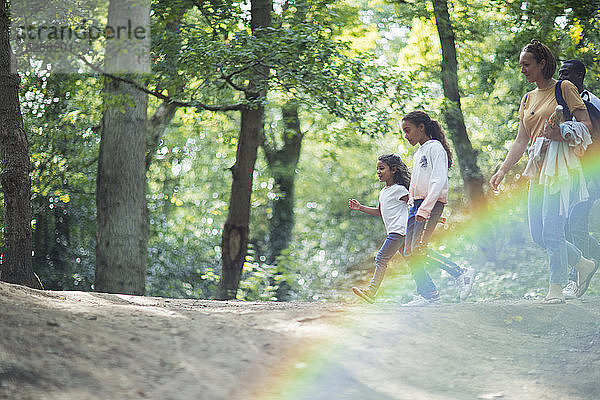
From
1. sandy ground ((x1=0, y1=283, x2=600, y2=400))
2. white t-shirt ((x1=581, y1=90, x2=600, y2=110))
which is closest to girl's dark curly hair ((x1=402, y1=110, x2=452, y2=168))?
white t-shirt ((x1=581, y1=90, x2=600, y2=110))

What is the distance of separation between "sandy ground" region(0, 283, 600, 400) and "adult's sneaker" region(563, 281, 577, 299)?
0.94 meters

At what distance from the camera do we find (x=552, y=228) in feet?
18.9

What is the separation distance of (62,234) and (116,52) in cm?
784

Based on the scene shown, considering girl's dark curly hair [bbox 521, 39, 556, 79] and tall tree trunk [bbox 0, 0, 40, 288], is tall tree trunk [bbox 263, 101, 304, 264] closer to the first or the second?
tall tree trunk [bbox 0, 0, 40, 288]

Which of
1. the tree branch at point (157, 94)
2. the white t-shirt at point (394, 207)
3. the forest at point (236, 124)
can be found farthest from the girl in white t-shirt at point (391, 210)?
the tree branch at point (157, 94)

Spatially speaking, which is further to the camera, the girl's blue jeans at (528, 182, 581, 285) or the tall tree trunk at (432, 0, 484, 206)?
the tall tree trunk at (432, 0, 484, 206)

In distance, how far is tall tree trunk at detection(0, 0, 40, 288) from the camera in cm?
683

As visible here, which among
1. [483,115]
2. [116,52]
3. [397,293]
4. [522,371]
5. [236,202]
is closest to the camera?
[522,371]

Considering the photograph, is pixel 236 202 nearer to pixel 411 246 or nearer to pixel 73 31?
pixel 73 31

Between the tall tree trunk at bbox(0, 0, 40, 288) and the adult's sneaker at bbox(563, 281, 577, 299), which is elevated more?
the tall tree trunk at bbox(0, 0, 40, 288)

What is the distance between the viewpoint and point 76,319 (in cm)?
Result: 432

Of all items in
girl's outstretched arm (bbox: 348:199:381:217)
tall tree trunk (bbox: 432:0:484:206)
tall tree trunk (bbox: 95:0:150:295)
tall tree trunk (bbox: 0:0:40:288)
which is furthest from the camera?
tall tree trunk (bbox: 432:0:484:206)

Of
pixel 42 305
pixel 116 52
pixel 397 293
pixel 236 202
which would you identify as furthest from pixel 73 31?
pixel 397 293

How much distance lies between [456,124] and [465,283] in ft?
28.0
